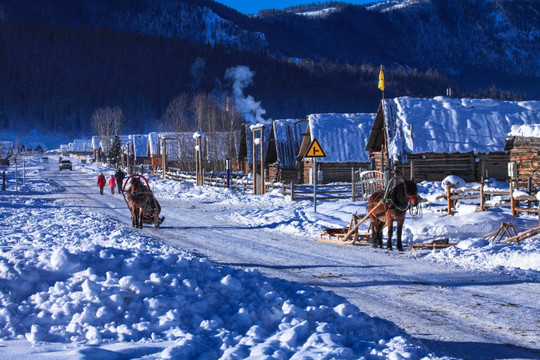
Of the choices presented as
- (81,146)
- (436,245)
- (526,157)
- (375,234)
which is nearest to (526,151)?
(526,157)

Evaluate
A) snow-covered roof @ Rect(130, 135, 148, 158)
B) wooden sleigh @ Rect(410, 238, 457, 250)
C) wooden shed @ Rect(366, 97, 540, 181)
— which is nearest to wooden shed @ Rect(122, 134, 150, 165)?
snow-covered roof @ Rect(130, 135, 148, 158)

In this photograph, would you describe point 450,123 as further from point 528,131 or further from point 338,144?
point 528,131

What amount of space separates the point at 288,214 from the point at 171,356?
15909mm

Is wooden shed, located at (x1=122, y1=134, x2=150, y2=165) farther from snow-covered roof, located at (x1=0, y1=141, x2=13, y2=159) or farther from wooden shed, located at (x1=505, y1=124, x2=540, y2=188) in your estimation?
wooden shed, located at (x1=505, y1=124, x2=540, y2=188)

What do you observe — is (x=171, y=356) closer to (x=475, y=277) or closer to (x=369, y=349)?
(x=369, y=349)

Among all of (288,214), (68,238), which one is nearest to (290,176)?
(288,214)

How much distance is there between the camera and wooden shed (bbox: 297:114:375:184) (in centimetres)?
3919

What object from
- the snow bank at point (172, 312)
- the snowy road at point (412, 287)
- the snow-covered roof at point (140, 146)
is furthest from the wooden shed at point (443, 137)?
the snow-covered roof at point (140, 146)

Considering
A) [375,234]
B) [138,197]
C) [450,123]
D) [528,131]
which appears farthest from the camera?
[450,123]

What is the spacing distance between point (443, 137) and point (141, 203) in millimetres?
21706

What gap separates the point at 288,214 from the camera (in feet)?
68.2

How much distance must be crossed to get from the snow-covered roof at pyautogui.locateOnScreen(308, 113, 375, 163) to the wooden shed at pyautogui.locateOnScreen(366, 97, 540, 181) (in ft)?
10.3

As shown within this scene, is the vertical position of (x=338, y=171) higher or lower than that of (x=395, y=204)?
lower

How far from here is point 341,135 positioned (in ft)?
132
